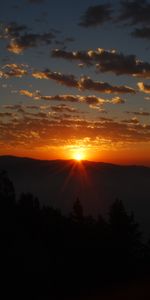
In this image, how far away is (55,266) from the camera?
78.7 feet

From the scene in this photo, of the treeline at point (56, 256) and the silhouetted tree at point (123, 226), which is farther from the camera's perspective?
Result: the silhouetted tree at point (123, 226)

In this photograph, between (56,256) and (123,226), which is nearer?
(56,256)

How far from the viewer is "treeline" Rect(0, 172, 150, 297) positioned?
68.8 feet

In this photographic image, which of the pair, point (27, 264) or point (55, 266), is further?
point (55, 266)

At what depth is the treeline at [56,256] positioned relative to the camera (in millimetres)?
20984

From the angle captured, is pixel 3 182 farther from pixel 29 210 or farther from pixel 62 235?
pixel 62 235

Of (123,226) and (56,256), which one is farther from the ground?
(123,226)

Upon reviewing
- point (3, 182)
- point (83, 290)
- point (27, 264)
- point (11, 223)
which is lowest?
point (83, 290)

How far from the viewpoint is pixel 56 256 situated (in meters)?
25.6

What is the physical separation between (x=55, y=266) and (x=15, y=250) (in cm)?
311

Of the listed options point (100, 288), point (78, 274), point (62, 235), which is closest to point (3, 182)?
point (62, 235)

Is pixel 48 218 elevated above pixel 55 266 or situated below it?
above

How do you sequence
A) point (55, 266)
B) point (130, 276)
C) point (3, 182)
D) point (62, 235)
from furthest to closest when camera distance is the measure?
point (3, 182), point (62, 235), point (130, 276), point (55, 266)

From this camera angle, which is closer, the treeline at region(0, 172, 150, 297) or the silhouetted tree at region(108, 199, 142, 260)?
the treeline at region(0, 172, 150, 297)
